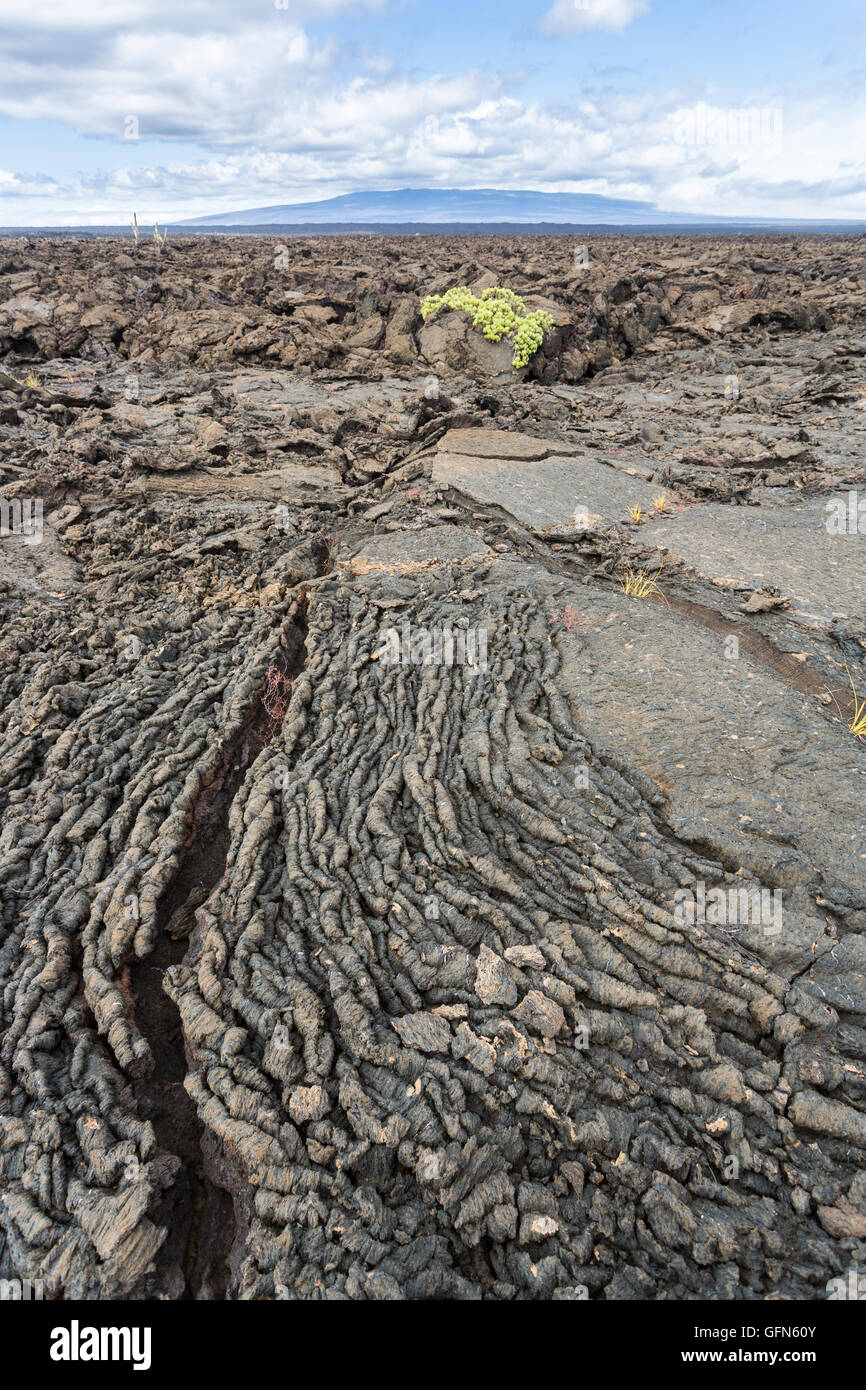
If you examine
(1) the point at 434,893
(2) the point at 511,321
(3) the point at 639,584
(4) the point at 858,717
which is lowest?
(1) the point at 434,893

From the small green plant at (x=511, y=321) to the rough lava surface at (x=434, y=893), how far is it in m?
11.5

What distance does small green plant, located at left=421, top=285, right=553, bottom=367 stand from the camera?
20.8 metres

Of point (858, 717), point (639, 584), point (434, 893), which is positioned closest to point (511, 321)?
point (639, 584)

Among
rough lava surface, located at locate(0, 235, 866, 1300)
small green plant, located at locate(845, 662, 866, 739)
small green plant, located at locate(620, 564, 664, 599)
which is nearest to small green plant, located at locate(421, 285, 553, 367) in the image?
rough lava surface, located at locate(0, 235, 866, 1300)

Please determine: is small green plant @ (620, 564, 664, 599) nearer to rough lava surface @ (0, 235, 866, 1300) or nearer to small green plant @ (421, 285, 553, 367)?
rough lava surface @ (0, 235, 866, 1300)

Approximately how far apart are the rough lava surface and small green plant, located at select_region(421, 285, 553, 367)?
37.6 feet

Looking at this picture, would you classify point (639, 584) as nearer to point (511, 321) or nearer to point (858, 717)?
point (858, 717)

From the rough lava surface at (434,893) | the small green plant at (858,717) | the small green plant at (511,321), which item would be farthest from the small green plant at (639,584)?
the small green plant at (511,321)

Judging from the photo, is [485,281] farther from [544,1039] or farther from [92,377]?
[544,1039]

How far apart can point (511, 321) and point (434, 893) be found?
20.5 metres

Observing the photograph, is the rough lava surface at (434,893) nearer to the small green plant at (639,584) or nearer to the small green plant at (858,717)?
the small green plant at (858,717)

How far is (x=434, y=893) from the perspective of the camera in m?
4.69

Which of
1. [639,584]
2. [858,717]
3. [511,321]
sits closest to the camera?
[858,717]

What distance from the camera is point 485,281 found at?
2644cm
